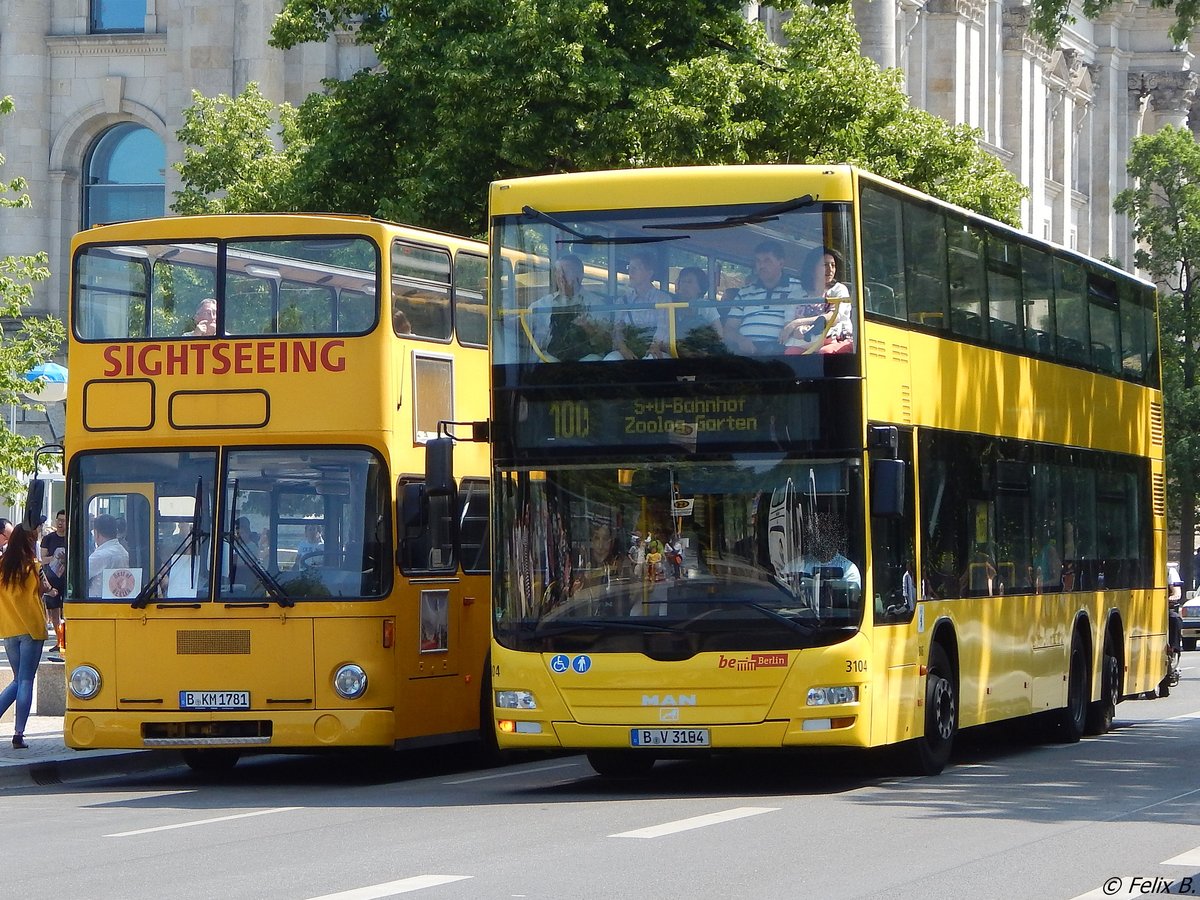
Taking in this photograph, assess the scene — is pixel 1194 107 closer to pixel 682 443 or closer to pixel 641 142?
pixel 641 142

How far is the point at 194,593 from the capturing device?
1631 centimetres

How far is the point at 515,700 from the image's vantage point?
14953 mm

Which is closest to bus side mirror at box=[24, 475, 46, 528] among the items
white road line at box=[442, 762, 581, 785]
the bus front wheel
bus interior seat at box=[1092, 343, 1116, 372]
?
white road line at box=[442, 762, 581, 785]

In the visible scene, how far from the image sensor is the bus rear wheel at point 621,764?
16.2 metres

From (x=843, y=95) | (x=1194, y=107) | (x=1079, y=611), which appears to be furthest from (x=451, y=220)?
(x=1194, y=107)

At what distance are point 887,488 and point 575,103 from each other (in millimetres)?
13160

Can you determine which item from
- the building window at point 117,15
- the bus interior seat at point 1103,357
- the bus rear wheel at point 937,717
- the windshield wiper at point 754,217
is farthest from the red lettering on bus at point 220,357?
the building window at point 117,15

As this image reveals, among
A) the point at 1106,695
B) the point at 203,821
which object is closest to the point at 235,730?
the point at 203,821

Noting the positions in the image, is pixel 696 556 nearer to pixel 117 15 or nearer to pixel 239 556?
pixel 239 556

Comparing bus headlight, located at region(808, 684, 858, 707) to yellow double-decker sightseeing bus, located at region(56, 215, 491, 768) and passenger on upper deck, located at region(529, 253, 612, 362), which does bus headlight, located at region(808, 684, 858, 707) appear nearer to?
passenger on upper deck, located at region(529, 253, 612, 362)

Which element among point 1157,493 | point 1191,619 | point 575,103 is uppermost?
point 575,103

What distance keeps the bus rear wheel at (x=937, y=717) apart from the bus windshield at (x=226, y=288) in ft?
15.2

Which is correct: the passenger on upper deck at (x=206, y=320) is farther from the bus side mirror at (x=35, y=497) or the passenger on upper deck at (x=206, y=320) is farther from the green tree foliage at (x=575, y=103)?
the green tree foliage at (x=575, y=103)

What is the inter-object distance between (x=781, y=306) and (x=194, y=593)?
4.69m
